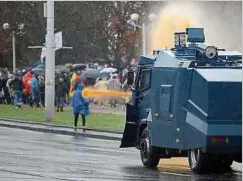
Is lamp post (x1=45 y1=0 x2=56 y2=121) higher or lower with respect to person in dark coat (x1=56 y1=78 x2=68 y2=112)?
higher

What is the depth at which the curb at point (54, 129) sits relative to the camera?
2798 cm

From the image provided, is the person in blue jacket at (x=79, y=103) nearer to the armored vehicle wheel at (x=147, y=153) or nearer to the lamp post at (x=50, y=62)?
the lamp post at (x=50, y=62)

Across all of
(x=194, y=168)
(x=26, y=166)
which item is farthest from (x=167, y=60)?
(x=26, y=166)

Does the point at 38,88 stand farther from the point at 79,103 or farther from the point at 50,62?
the point at 79,103

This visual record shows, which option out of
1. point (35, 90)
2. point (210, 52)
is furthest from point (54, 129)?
point (210, 52)

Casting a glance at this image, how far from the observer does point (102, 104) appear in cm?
4575

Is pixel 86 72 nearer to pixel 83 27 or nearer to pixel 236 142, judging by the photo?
pixel 83 27

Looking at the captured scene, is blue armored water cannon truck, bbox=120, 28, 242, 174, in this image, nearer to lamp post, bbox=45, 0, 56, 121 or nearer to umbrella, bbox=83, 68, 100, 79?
lamp post, bbox=45, 0, 56, 121

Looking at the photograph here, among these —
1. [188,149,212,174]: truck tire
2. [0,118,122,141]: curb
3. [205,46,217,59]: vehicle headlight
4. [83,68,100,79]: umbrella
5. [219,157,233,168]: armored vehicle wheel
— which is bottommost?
[0,118,122,141]: curb

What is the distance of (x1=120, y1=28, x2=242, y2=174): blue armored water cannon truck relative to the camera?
16.5m

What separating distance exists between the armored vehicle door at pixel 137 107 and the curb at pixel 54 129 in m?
6.84

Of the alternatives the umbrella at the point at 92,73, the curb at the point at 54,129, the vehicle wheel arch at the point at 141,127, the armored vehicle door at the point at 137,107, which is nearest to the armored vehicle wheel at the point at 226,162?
the vehicle wheel arch at the point at 141,127

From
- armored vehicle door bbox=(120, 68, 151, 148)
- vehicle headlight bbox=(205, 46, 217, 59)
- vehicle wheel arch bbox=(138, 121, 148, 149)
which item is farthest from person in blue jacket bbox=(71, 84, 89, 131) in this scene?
vehicle headlight bbox=(205, 46, 217, 59)

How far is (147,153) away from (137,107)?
4.64ft
